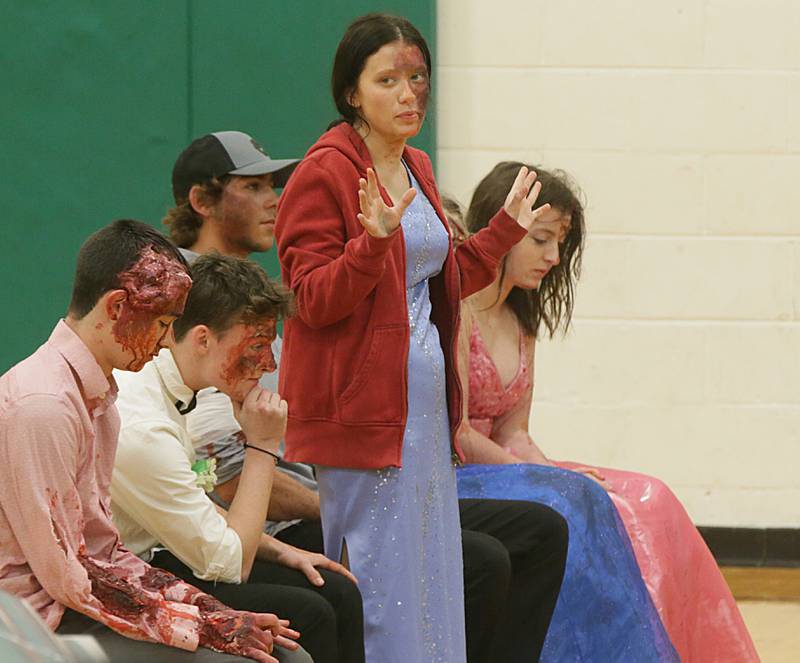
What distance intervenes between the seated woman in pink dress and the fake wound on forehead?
1.24m

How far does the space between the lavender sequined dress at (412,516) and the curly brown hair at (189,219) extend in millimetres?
810

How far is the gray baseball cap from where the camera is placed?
324 centimetres

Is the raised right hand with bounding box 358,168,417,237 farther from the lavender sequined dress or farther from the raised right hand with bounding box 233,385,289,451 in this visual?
the raised right hand with bounding box 233,385,289,451

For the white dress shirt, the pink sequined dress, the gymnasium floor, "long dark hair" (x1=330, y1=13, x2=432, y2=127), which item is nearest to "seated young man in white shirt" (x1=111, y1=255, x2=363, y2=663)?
the white dress shirt

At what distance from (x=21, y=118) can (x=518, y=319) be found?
176 cm

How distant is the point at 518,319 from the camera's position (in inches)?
136

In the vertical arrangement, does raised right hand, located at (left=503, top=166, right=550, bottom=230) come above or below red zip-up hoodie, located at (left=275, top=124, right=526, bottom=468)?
above

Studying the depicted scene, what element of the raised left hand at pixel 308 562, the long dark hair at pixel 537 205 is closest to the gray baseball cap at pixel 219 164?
the long dark hair at pixel 537 205

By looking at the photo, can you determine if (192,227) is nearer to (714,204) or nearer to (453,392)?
(453,392)

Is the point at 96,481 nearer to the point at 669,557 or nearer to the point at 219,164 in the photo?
the point at 219,164

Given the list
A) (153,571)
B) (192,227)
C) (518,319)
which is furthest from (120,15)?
(153,571)

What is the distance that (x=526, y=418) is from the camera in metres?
3.47

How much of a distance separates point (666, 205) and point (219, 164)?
5.88 feet

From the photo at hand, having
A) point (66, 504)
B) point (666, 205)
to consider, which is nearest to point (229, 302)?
point (66, 504)
